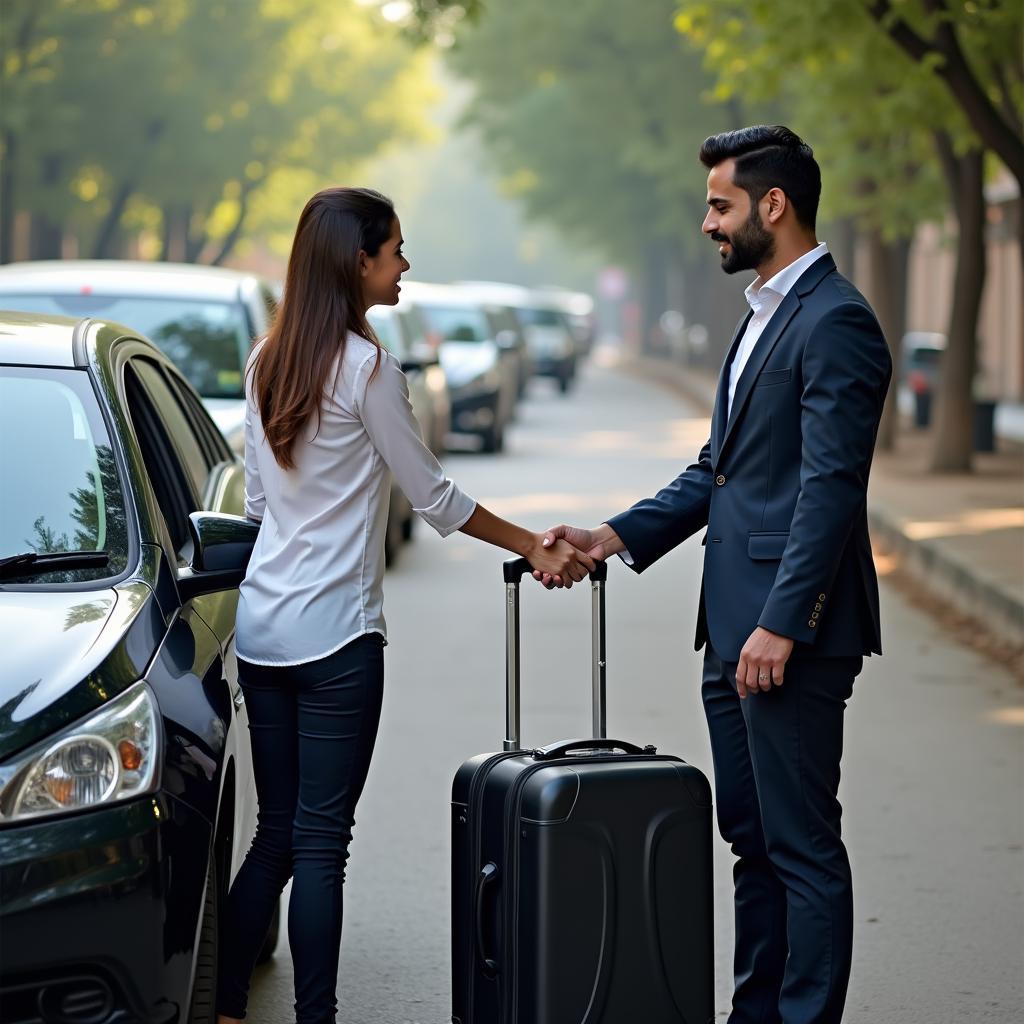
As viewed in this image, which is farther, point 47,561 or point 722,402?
point 722,402

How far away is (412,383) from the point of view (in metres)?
16.2

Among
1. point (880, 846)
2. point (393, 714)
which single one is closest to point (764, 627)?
point (880, 846)

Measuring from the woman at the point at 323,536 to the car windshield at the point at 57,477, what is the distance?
0.33 m

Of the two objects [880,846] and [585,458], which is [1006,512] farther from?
[880,846]

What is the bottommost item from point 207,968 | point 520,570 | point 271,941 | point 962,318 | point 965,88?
point 271,941

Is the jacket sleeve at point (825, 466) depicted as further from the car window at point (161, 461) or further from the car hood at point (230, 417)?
the car hood at point (230, 417)

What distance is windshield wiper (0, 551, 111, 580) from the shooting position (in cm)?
404

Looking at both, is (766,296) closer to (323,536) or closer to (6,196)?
(323,536)

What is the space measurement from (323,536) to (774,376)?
2.99ft

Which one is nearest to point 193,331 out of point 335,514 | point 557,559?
point 557,559

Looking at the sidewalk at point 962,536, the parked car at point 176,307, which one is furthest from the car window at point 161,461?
the sidewalk at point 962,536

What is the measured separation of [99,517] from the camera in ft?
13.9

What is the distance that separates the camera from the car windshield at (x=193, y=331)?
9836mm

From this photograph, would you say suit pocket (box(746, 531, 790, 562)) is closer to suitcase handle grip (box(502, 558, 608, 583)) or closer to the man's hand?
the man's hand
